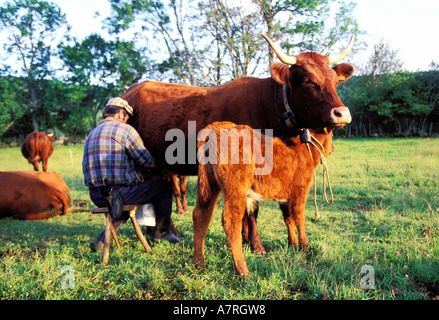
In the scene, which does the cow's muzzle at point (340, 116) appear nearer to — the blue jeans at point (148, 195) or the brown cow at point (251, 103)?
the brown cow at point (251, 103)

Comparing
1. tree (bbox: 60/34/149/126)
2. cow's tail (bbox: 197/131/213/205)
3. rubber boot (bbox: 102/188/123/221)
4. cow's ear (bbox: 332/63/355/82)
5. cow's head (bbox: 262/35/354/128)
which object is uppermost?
tree (bbox: 60/34/149/126)

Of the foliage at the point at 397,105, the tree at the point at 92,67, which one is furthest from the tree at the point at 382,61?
the tree at the point at 92,67

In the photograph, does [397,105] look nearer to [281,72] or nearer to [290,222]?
[281,72]

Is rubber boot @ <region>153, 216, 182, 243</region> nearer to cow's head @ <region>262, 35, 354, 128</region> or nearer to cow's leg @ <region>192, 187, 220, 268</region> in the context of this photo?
cow's leg @ <region>192, 187, 220, 268</region>

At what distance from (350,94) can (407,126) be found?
589 centimetres

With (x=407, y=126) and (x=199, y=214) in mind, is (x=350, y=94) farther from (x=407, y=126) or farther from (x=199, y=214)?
(x=199, y=214)

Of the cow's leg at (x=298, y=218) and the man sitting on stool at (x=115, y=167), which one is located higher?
the man sitting on stool at (x=115, y=167)

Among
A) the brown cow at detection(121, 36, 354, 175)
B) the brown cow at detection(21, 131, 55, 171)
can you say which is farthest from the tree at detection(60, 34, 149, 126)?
the brown cow at detection(121, 36, 354, 175)

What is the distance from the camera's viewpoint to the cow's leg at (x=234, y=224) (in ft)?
9.03

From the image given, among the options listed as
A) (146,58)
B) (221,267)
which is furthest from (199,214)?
(146,58)

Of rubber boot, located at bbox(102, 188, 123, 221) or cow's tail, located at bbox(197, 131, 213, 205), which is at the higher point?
cow's tail, located at bbox(197, 131, 213, 205)

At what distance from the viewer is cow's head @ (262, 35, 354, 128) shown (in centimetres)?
300

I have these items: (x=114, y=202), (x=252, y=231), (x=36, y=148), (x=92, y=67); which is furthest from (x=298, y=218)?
(x=92, y=67)

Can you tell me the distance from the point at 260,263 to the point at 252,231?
561 millimetres
